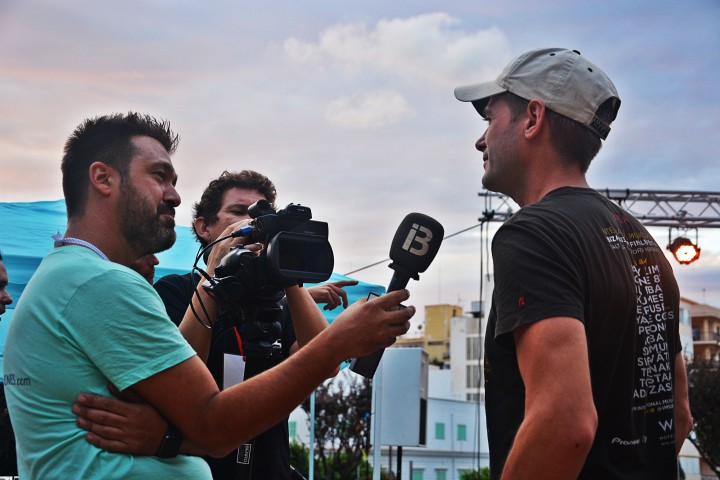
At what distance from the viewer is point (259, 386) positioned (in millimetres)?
1914

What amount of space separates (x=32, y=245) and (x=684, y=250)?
1278 cm

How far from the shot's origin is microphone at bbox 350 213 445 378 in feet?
6.54

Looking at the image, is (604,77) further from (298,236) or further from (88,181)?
(88,181)

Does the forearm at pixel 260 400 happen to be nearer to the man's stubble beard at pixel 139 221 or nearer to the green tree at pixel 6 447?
the man's stubble beard at pixel 139 221

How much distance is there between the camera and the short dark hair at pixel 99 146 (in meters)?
2.17

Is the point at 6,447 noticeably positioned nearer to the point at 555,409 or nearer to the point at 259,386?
the point at 259,386

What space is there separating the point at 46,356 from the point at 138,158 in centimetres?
66

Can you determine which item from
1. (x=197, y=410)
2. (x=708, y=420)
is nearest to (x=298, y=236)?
(x=197, y=410)

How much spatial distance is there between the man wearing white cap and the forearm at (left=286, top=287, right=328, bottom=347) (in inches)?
42.9

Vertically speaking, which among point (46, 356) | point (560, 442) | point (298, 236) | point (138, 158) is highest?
point (138, 158)

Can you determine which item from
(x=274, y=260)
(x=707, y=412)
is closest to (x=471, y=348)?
(x=707, y=412)

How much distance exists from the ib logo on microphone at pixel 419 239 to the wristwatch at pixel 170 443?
72 centimetres

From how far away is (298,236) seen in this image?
2.37 meters

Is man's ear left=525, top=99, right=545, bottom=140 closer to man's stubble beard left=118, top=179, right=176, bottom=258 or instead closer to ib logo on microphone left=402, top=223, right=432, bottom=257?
ib logo on microphone left=402, top=223, right=432, bottom=257
